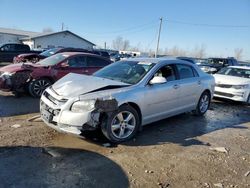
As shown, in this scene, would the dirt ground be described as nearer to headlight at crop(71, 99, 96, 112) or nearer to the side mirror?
headlight at crop(71, 99, 96, 112)

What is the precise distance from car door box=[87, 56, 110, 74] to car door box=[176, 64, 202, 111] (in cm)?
417

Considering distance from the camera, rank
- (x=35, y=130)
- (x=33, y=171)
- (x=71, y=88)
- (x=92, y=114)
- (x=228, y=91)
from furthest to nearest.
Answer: (x=228, y=91)
(x=35, y=130)
(x=71, y=88)
(x=92, y=114)
(x=33, y=171)

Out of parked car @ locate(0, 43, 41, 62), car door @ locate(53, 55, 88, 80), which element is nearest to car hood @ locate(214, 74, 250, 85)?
car door @ locate(53, 55, 88, 80)

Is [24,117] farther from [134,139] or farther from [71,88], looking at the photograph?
[134,139]

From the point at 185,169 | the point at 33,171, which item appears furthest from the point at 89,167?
the point at 185,169

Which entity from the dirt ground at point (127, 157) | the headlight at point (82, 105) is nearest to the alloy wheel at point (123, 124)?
the dirt ground at point (127, 157)

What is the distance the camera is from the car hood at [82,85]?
5.25m

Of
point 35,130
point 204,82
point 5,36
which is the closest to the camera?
point 35,130

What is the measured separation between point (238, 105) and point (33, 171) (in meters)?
8.66

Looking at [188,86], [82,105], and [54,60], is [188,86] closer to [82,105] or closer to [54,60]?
[82,105]

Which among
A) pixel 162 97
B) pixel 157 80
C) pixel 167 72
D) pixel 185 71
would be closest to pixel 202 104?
pixel 185 71

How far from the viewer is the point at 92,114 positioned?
16.1 feet

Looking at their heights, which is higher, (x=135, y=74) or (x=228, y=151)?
(x=135, y=74)

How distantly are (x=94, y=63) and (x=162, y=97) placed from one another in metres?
5.03
